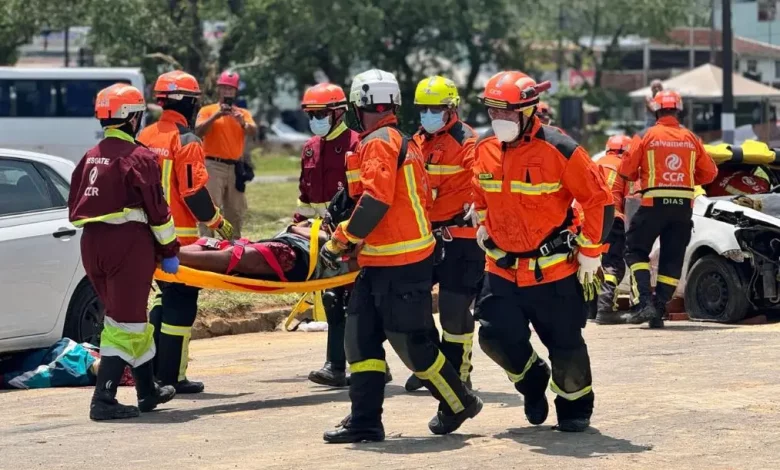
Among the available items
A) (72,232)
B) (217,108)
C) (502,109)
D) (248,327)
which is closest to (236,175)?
(217,108)

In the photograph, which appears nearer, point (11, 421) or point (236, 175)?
point (11, 421)

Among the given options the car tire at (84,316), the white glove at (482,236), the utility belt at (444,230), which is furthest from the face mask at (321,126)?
the white glove at (482,236)

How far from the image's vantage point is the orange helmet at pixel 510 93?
7.88 metres

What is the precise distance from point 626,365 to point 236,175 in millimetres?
6634

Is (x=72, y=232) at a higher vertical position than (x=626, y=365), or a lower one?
higher

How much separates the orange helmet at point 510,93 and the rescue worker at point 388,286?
1.73ft

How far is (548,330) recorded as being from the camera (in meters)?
8.09

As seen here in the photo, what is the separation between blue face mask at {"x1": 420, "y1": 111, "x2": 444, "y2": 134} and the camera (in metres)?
9.47

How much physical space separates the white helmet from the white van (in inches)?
961

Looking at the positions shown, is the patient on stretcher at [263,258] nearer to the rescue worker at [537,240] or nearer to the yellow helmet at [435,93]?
the yellow helmet at [435,93]

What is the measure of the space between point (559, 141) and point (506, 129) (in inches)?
11.5

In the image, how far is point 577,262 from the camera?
8.02m

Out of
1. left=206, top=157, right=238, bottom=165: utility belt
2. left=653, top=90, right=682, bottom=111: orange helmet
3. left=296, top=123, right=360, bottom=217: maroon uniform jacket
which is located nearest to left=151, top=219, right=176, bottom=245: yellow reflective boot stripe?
left=296, top=123, right=360, bottom=217: maroon uniform jacket

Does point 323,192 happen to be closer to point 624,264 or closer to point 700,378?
point 700,378
